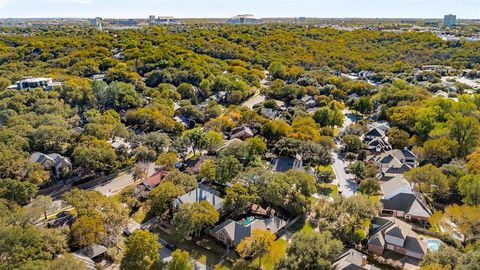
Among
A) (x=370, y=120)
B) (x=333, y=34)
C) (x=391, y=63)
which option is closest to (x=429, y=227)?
A: (x=370, y=120)

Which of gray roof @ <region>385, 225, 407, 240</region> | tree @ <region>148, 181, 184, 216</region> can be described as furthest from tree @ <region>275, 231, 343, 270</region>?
tree @ <region>148, 181, 184, 216</region>

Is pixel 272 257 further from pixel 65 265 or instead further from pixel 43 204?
pixel 43 204

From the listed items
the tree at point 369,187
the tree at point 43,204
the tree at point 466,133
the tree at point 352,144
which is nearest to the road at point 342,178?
the tree at point 352,144

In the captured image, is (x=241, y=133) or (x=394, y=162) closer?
(x=394, y=162)

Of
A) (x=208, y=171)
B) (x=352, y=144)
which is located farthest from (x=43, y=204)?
(x=352, y=144)

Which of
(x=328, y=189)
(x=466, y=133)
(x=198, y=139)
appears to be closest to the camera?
(x=328, y=189)

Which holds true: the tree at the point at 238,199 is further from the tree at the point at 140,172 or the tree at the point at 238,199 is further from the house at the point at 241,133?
the house at the point at 241,133

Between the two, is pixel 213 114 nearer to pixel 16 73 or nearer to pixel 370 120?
pixel 370 120
